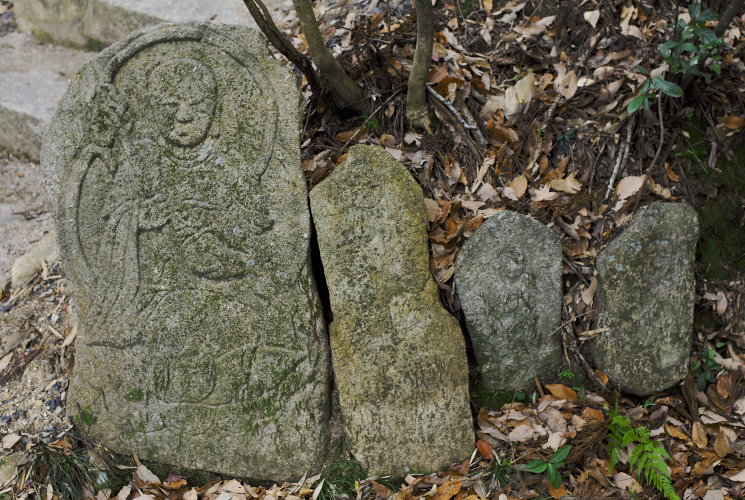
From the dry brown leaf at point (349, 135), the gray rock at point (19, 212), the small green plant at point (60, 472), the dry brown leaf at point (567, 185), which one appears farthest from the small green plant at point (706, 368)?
the gray rock at point (19, 212)

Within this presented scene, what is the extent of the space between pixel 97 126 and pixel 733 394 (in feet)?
10.2

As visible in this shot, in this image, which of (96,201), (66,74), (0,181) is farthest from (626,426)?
(66,74)

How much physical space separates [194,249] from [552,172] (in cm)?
177

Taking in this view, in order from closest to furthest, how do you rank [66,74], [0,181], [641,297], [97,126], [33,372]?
1. [97,126]
2. [641,297]
3. [33,372]
4. [0,181]
5. [66,74]

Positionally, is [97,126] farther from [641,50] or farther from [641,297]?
[641,50]

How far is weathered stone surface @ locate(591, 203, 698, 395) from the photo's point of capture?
2.98m

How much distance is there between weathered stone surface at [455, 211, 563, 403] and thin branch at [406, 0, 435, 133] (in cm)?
72

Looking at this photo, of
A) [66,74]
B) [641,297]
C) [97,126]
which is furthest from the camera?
[66,74]

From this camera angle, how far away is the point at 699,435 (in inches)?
114

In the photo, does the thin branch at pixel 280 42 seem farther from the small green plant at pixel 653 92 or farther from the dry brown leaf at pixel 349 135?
the small green plant at pixel 653 92

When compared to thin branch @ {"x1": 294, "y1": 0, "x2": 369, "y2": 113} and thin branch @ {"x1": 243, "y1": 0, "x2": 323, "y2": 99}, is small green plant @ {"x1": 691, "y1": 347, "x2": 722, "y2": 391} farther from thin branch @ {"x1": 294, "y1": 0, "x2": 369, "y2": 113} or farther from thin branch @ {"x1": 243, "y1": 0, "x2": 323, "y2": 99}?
thin branch @ {"x1": 243, "y1": 0, "x2": 323, "y2": 99}

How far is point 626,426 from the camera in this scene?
2830 millimetres

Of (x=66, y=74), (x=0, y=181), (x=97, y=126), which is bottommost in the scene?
(x=0, y=181)

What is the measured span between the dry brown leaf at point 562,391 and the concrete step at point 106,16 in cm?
301
